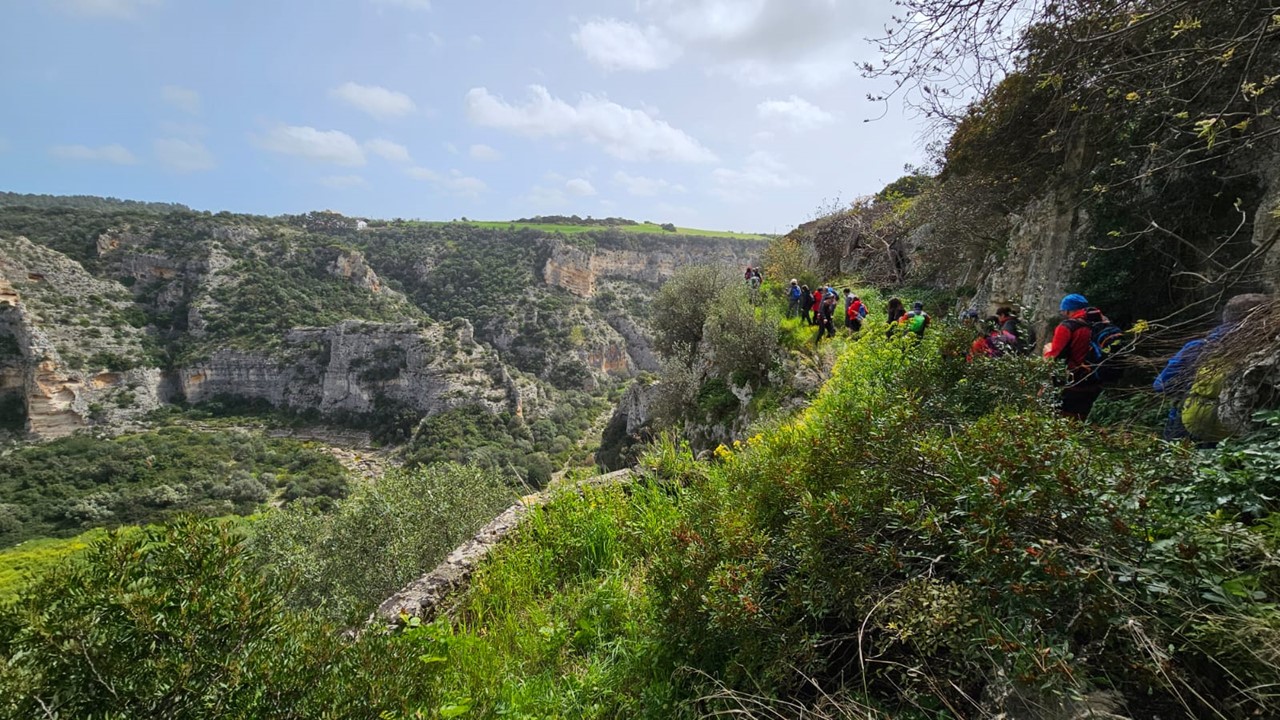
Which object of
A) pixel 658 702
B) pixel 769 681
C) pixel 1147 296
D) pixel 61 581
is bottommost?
pixel 658 702

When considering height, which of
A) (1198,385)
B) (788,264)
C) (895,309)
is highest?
(788,264)

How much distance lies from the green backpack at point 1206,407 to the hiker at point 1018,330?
→ 8.87ft

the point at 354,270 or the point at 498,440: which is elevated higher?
the point at 354,270

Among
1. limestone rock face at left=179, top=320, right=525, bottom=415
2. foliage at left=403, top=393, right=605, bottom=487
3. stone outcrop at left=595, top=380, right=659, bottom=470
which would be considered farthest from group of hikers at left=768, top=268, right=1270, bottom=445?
limestone rock face at left=179, top=320, right=525, bottom=415

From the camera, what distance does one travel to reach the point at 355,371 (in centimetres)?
5588

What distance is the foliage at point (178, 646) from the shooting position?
1.62 metres

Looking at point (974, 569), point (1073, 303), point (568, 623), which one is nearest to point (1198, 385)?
point (1073, 303)

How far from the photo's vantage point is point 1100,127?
6160 mm

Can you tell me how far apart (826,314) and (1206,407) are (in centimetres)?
892

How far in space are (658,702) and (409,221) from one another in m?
113

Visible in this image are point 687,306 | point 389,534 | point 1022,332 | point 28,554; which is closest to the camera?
point 1022,332

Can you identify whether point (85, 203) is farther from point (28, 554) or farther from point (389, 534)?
point (389, 534)

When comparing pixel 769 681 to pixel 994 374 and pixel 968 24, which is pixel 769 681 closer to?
pixel 994 374

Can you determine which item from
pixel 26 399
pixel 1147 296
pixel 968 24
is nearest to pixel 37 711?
pixel 968 24
